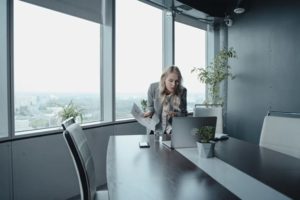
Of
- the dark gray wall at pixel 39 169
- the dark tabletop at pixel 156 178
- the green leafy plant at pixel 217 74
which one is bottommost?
the dark gray wall at pixel 39 169

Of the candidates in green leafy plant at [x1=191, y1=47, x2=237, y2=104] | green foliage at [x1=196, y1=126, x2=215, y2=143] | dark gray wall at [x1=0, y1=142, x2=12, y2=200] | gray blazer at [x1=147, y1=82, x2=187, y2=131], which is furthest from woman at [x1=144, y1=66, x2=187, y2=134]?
green leafy plant at [x1=191, y1=47, x2=237, y2=104]

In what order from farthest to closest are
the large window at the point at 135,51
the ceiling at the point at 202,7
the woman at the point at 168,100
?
the ceiling at the point at 202,7 < the large window at the point at 135,51 < the woman at the point at 168,100

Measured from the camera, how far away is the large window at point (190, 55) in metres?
5.04

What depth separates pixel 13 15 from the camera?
252cm

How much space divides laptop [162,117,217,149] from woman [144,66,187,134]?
0.52 meters

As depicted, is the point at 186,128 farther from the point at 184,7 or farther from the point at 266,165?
the point at 184,7

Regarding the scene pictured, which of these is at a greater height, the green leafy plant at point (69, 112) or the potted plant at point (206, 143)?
the green leafy plant at point (69, 112)

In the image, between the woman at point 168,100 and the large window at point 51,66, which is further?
the large window at point 51,66

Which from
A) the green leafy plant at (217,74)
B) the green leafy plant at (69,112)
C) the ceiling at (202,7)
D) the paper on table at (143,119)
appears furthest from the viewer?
the green leafy plant at (217,74)

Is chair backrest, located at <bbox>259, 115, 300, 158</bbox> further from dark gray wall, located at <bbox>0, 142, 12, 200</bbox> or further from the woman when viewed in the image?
dark gray wall, located at <bbox>0, 142, 12, 200</bbox>

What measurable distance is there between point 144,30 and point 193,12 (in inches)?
46.2

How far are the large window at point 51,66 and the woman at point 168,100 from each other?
1222mm

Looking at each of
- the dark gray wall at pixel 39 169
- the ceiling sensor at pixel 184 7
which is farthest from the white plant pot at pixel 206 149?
the ceiling sensor at pixel 184 7

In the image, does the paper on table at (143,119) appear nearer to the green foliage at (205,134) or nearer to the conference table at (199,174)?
the conference table at (199,174)
